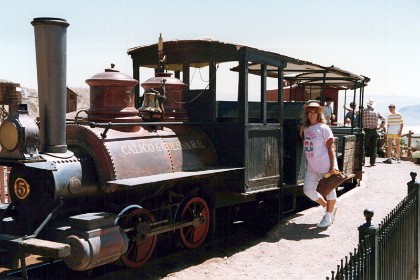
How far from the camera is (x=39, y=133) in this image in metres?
5.23

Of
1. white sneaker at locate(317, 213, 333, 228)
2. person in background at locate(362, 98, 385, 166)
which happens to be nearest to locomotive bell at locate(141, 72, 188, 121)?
white sneaker at locate(317, 213, 333, 228)

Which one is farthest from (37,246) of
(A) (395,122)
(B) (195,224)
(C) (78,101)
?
(C) (78,101)

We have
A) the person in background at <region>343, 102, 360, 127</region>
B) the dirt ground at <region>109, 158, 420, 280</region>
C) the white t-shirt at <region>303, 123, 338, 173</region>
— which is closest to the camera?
the dirt ground at <region>109, 158, 420, 280</region>

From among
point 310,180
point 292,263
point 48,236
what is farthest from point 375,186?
point 48,236

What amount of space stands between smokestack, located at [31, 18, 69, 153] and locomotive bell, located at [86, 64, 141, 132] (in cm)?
88

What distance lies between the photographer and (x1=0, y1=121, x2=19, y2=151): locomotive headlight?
200 inches

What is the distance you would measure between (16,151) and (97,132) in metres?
0.99

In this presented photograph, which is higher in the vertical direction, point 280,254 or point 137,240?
point 137,240

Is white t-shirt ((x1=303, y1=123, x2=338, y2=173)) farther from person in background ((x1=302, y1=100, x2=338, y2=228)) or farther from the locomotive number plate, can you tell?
the locomotive number plate

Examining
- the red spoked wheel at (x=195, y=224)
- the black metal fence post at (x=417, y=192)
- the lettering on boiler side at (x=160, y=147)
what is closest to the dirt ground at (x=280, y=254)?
the red spoked wheel at (x=195, y=224)

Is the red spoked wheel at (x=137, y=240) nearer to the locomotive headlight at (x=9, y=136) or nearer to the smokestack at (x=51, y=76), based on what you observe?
the smokestack at (x=51, y=76)

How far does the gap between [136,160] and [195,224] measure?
1.46m

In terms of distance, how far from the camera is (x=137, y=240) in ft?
19.1

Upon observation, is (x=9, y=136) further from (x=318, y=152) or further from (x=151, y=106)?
(x=318, y=152)
